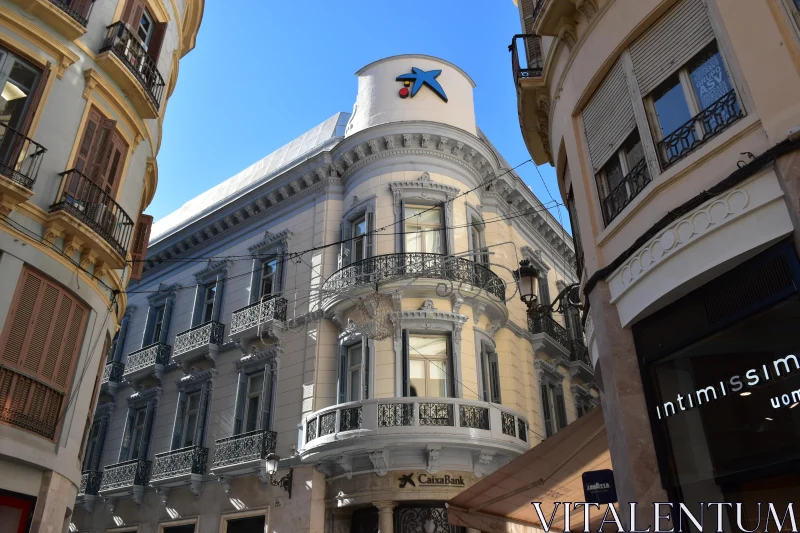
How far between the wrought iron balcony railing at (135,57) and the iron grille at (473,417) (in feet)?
33.3

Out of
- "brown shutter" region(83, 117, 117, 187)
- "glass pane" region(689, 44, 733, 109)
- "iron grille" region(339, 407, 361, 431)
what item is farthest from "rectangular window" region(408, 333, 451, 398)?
"glass pane" region(689, 44, 733, 109)

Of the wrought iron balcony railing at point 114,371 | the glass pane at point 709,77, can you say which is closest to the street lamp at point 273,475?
the wrought iron balcony railing at point 114,371

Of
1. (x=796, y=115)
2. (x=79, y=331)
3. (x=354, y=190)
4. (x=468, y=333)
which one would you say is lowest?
(x=796, y=115)

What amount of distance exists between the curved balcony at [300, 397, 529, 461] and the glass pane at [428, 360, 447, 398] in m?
0.82

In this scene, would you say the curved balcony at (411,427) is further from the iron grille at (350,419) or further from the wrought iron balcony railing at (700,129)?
the wrought iron balcony railing at (700,129)

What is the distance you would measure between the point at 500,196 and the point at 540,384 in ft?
21.3

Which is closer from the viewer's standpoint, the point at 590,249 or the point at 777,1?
the point at 777,1

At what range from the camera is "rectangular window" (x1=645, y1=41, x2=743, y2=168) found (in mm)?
6035

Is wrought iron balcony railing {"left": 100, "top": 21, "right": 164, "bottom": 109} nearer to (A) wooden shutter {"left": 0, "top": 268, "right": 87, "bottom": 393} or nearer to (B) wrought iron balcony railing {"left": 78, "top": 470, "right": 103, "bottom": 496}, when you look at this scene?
(A) wooden shutter {"left": 0, "top": 268, "right": 87, "bottom": 393}

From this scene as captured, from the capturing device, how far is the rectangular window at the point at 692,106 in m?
6.04

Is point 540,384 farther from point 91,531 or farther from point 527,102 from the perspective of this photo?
point 91,531

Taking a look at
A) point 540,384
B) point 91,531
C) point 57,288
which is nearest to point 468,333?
point 540,384

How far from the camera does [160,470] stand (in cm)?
1900

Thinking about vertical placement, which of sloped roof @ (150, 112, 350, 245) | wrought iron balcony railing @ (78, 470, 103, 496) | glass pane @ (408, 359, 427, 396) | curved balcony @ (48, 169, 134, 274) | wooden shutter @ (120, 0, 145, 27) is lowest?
wrought iron balcony railing @ (78, 470, 103, 496)
